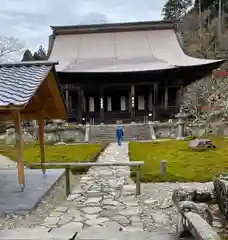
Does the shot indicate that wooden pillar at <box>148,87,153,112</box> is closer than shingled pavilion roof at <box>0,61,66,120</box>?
No

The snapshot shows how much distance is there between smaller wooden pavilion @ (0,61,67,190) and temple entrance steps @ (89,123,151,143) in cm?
1280

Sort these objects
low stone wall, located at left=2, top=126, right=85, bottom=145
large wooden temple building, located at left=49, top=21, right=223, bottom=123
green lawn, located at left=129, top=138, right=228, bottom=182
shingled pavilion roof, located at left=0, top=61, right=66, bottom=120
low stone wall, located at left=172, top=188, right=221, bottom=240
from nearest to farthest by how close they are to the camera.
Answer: low stone wall, located at left=172, top=188, right=221, bottom=240, shingled pavilion roof, located at left=0, top=61, right=66, bottom=120, green lawn, located at left=129, top=138, right=228, bottom=182, low stone wall, located at left=2, top=126, right=85, bottom=145, large wooden temple building, located at left=49, top=21, right=223, bottom=123

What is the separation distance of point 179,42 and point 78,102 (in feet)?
38.9

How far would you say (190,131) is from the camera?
21188mm

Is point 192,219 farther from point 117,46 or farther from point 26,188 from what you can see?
point 117,46

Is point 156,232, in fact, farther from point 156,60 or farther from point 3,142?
point 156,60

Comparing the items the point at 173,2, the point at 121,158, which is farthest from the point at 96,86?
the point at 173,2

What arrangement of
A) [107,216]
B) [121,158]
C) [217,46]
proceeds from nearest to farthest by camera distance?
1. [107,216]
2. [121,158]
3. [217,46]

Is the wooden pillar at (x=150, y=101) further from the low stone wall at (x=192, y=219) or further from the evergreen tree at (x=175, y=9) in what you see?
the evergreen tree at (x=175, y=9)

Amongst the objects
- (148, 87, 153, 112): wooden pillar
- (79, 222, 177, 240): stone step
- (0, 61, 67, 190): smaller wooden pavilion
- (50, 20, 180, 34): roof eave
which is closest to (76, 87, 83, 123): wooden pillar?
(148, 87, 153, 112): wooden pillar

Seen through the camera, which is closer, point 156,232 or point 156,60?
point 156,232

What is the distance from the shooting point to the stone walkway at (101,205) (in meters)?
5.34

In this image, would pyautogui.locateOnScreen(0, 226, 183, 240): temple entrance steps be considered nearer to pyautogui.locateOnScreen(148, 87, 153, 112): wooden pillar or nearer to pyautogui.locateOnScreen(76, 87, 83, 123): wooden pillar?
pyautogui.locateOnScreen(76, 87, 83, 123): wooden pillar

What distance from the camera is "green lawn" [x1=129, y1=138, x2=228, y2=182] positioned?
873 centimetres
